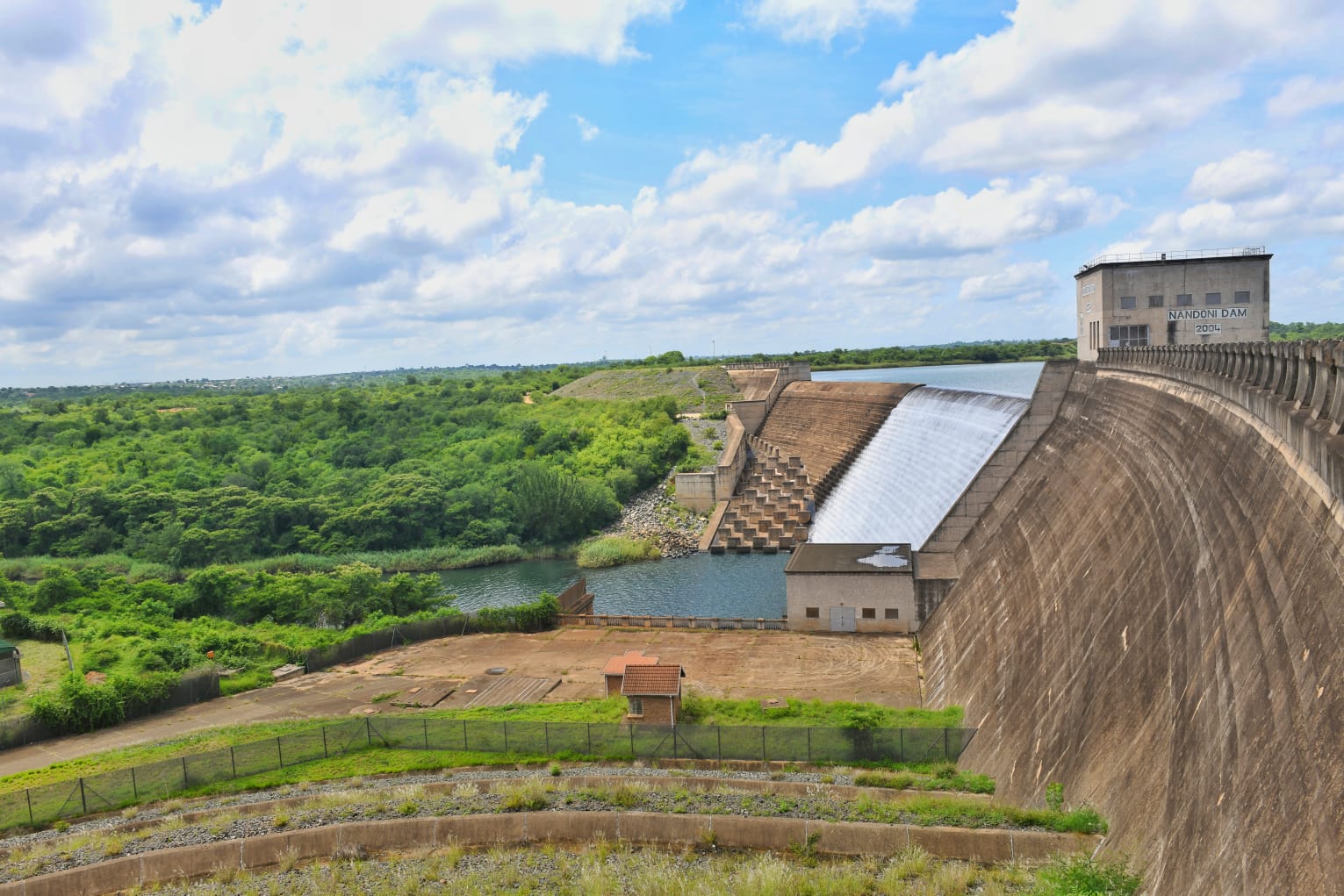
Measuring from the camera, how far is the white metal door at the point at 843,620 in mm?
33531

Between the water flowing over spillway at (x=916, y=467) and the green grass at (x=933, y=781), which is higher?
the water flowing over spillway at (x=916, y=467)

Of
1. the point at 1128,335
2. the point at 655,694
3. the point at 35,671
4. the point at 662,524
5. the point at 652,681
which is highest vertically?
the point at 1128,335

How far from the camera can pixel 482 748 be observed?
23.5 m

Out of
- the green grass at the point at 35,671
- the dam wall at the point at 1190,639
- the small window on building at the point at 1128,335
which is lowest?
the green grass at the point at 35,671

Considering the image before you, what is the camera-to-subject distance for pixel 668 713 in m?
24.2

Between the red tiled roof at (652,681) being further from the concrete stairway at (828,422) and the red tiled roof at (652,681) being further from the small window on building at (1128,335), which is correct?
the concrete stairway at (828,422)

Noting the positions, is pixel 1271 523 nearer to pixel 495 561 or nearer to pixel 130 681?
pixel 130 681

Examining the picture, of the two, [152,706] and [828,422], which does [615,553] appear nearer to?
[828,422]

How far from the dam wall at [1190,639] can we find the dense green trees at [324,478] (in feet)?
152

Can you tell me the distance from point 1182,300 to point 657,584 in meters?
31.7

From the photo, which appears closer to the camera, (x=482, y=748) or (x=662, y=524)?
(x=482, y=748)

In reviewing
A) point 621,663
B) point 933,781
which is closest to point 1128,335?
point 621,663

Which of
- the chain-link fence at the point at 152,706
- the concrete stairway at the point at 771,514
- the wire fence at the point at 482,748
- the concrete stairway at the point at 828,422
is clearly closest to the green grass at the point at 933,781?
the wire fence at the point at 482,748

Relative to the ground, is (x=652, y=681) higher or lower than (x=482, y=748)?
higher
